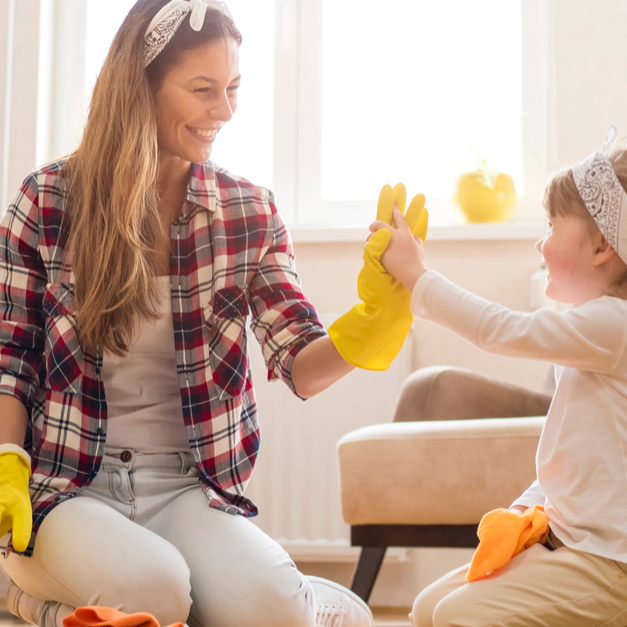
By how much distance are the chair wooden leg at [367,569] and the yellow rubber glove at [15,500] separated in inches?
27.4

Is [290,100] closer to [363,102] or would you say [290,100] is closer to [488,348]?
[363,102]

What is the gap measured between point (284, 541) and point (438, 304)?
1.11m

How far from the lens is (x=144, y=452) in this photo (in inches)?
37.9

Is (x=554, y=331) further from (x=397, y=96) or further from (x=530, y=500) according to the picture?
(x=397, y=96)

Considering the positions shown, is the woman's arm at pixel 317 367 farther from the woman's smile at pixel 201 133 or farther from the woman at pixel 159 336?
the woman's smile at pixel 201 133

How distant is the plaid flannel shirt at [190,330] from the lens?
93 cm

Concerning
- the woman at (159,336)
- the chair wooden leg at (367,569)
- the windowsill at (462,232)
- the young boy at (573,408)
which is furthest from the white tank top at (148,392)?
the windowsill at (462,232)

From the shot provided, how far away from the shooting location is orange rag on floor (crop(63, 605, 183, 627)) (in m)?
0.70

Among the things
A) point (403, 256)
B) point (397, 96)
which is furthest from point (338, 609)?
point (397, 96)

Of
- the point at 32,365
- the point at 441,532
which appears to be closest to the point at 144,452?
the point at 32,365

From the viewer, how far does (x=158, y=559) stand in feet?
2.67

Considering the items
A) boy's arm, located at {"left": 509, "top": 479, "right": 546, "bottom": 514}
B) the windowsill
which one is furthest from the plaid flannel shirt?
the windowsill

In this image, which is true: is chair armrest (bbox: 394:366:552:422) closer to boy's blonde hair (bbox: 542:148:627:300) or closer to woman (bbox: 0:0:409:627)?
woman (bbox: 0:0:409:627)

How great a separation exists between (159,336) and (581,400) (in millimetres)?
572
